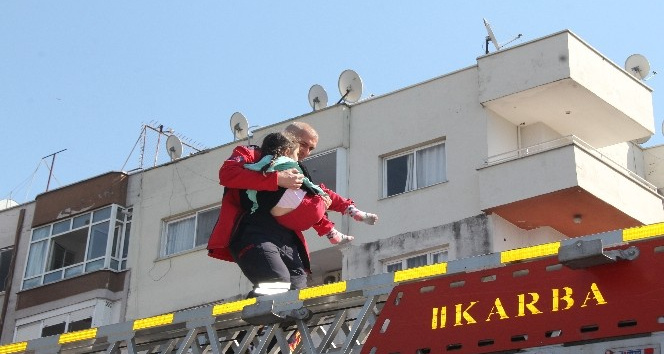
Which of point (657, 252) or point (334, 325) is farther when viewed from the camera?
point (334, 325)

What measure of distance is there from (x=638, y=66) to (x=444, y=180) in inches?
289

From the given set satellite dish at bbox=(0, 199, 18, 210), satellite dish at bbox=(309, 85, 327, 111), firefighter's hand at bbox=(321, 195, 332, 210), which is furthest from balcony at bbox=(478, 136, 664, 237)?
satellite dish at bbox=(0, 199, 18, 210)

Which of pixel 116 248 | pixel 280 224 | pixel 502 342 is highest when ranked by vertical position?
pixel 116 248

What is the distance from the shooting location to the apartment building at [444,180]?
22.8m

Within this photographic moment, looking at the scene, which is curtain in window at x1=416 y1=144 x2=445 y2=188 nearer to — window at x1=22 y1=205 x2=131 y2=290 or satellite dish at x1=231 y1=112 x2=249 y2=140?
satellite dish at x1=231 y1=112 x2=249 y2=140

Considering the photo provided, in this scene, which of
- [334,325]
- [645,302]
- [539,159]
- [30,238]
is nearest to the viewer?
[645,302]

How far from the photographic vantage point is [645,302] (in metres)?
5.89

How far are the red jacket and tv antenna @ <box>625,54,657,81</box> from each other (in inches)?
835

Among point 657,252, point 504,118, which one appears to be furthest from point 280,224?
point 504,118

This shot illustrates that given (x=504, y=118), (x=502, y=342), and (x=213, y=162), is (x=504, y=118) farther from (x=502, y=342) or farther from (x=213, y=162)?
(x=502, y=342)

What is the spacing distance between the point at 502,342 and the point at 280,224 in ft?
9.12

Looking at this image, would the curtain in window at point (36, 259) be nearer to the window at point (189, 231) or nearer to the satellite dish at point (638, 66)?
the window at point (189, 231)

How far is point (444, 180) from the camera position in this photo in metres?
24.2

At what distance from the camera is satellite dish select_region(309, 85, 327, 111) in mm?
27891
